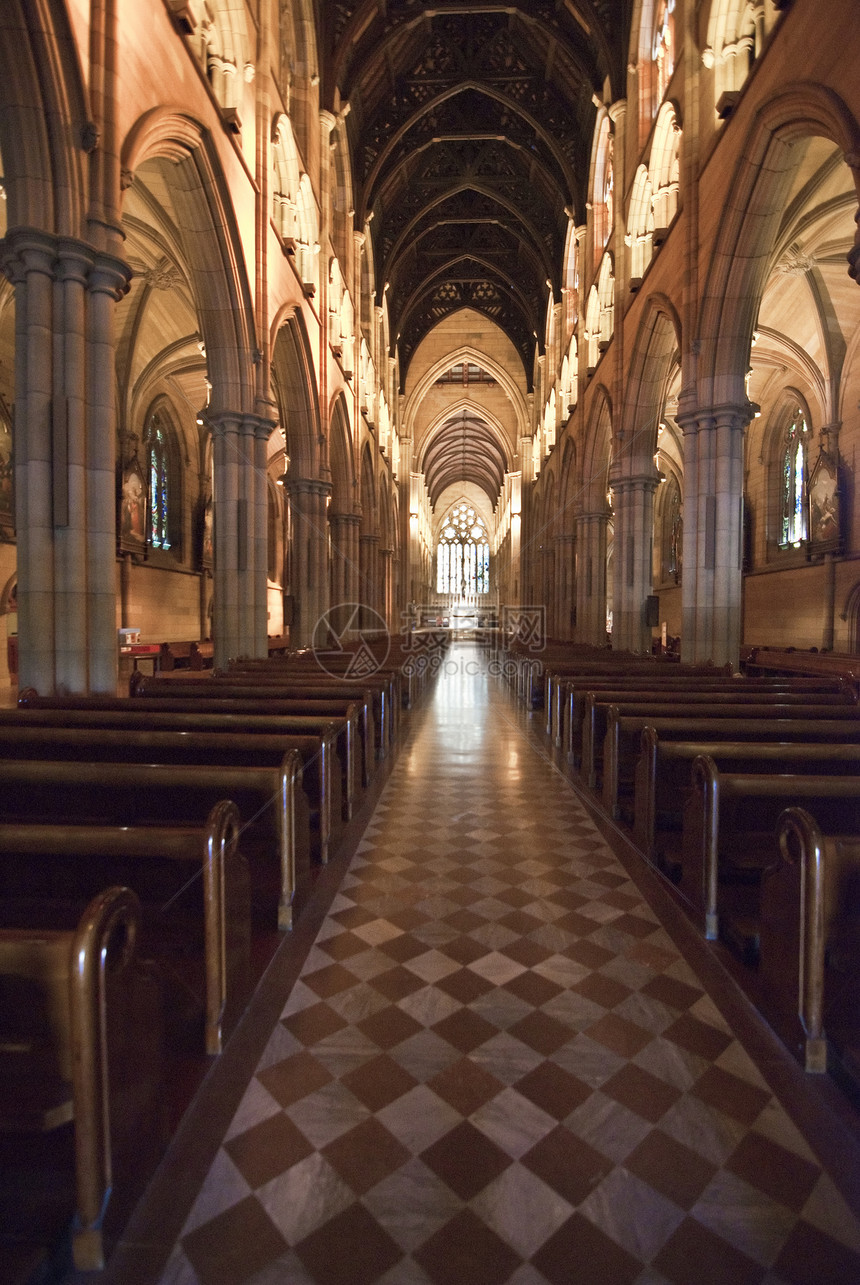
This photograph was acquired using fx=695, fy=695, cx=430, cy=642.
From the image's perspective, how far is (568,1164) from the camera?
6.66 feet

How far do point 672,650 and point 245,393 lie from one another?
48.0ft

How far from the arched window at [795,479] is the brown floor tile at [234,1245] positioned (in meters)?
19.9

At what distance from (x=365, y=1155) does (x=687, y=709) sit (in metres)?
3.57

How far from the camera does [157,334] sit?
17766 millimetres

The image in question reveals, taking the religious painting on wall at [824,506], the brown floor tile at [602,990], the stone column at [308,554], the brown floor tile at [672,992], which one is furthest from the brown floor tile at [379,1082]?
the religious painting on wall at [824,506]

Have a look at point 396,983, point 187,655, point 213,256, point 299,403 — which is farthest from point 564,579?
point 396,983

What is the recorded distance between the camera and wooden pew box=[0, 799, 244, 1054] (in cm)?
226

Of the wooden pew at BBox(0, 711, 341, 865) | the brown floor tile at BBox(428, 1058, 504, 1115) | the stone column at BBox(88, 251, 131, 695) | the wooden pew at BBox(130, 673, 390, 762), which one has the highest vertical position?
the stone column at BBox(88, 251, 131, 695)

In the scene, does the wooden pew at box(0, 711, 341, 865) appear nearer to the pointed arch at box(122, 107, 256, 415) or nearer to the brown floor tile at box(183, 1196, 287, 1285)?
the brown floor tile at box(183, 1196, 287, 1285)

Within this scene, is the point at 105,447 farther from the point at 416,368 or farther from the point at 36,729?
the point at 416,368

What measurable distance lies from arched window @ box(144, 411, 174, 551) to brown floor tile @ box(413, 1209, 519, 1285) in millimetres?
20146

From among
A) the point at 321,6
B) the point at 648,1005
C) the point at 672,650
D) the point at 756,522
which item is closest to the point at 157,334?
the point at 321,6

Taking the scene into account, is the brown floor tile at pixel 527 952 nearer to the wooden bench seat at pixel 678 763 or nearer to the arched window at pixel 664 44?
the wooden bench seat at pixel 678 763

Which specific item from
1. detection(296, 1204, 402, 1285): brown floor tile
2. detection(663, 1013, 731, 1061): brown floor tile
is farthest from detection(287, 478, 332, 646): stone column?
detection(296, 1204, 402, 1285): brown floor tile
